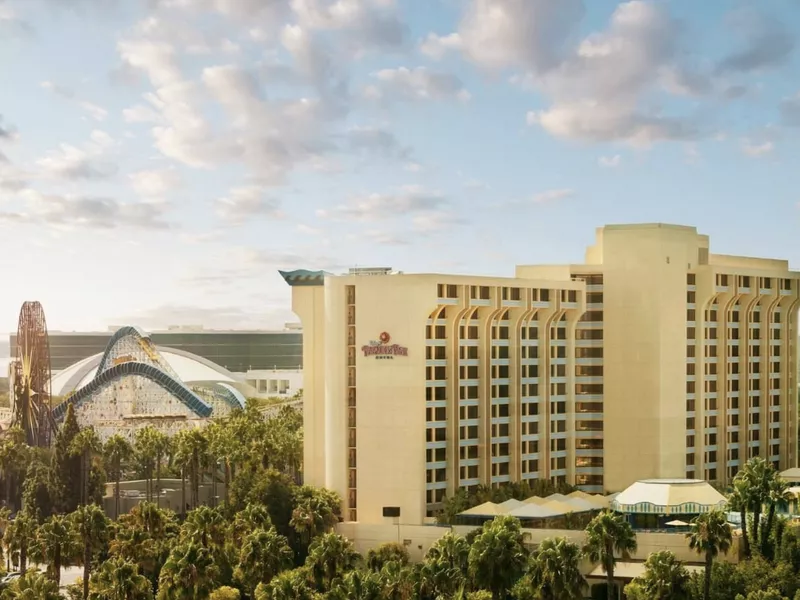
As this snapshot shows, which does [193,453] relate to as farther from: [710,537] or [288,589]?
[710,537]

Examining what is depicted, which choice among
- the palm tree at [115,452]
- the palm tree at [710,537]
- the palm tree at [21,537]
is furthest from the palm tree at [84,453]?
the palm tree at [710,537]

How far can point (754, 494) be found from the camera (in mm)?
99938

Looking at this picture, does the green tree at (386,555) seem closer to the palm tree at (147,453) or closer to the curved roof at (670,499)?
the curved roof at (670,499)

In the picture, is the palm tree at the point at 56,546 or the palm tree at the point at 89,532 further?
the palm tree at the point at 56,546

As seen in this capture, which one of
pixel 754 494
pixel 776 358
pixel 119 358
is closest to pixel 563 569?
pixel 754 494

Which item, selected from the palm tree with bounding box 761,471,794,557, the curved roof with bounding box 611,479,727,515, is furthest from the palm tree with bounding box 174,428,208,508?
the palm tree with bounding box 761,471,794,557

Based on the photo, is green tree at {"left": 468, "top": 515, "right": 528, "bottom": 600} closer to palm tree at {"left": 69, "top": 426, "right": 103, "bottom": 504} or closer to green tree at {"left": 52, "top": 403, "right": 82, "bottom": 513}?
green tree at {"left": 52, "top": 403, "right": 82, "bottom": 513}

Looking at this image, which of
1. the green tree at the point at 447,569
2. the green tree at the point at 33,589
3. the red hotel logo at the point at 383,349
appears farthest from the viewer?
the red hotel logo at the point at 383,349

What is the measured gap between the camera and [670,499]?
356 feet

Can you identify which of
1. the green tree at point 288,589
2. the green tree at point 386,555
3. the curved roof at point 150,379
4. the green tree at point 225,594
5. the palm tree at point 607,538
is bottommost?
the green tree at point 225,594

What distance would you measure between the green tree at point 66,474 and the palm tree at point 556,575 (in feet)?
237

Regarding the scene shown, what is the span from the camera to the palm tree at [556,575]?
3346 inches

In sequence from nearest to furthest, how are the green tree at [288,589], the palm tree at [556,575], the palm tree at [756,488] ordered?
the palm tree at [556,575] < the green tree at [288,589] < the palm tree at [756,488]

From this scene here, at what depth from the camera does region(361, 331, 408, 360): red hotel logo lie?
11944 cm
